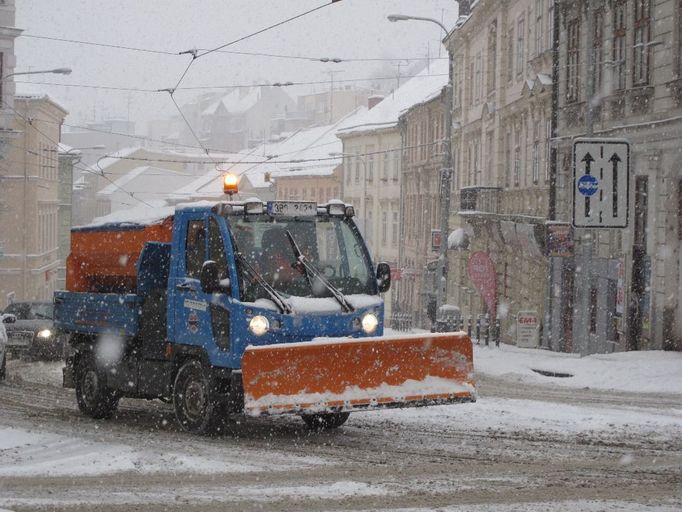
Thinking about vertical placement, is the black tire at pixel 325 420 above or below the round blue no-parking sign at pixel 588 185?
below

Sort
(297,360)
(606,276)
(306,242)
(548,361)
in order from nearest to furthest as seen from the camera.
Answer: (297,360), (306,242), (548,361), (606,276)

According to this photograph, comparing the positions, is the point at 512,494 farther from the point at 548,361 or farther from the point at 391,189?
the point at 391,189

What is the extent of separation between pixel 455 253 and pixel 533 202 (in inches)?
561

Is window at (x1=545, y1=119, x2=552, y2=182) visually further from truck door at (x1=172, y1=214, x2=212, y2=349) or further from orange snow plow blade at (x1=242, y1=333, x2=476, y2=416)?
orange snow plow blade at (x1=242, y1=333, x2=476, y2=416)

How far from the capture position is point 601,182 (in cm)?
1727

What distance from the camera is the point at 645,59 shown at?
24.6 metres

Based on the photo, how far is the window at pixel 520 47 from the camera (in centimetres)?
3581

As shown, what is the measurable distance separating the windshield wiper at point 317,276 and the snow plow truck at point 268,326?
0.01 m

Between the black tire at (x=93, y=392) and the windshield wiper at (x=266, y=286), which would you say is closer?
the windshield wiper at (x=266, y=286)

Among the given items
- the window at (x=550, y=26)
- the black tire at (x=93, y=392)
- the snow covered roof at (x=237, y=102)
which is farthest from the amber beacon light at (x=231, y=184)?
the snow covered roof at (x=237, y=102)

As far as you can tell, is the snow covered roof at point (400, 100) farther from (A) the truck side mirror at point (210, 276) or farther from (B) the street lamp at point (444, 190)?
(A) the truck side mirror at point (210, 276)

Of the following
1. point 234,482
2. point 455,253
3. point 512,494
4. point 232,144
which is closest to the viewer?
point 512,494

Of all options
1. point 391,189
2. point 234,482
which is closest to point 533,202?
point 234,482

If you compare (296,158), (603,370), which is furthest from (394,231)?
(603,370)
